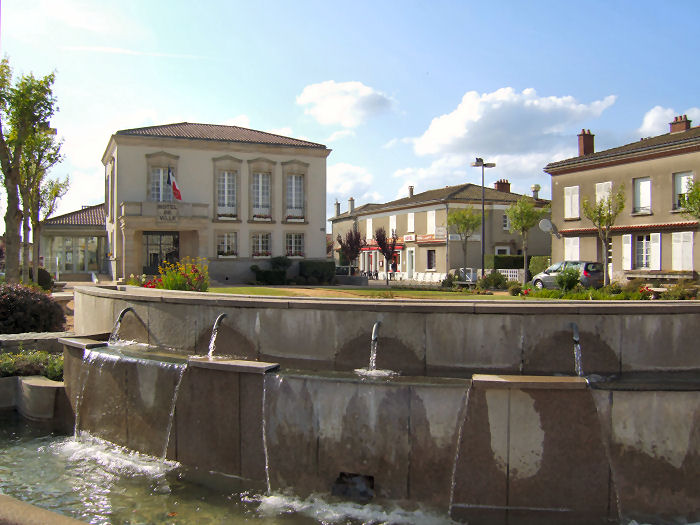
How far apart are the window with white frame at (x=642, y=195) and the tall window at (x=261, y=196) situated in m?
21.1

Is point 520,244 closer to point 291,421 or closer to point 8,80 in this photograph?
point 8,80

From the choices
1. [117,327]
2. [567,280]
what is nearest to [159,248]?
[567,280]

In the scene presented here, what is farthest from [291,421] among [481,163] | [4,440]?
[481,163]

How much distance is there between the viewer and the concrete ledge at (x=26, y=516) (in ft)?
10.7

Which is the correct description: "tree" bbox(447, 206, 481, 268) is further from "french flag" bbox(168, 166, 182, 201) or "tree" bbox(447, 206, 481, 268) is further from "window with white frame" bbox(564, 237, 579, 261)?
"french flag" bbox(168, 166, 182, 201)

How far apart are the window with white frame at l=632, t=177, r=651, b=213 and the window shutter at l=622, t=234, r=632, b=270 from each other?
1584mm

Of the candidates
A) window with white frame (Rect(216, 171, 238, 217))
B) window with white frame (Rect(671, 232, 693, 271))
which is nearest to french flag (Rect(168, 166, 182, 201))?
window with white frame (Rect(216, 171, 238, 217))

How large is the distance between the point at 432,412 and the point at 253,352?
9.23 ft

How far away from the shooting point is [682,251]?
29094 mm

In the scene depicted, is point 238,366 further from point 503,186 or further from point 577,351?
point 503,186

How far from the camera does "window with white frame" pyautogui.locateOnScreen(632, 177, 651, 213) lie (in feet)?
102

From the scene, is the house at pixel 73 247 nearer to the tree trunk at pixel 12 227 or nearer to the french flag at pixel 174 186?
the french flag at pixel 174 186

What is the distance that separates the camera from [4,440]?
7.73m

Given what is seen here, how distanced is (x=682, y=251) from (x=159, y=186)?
28.4 metres
